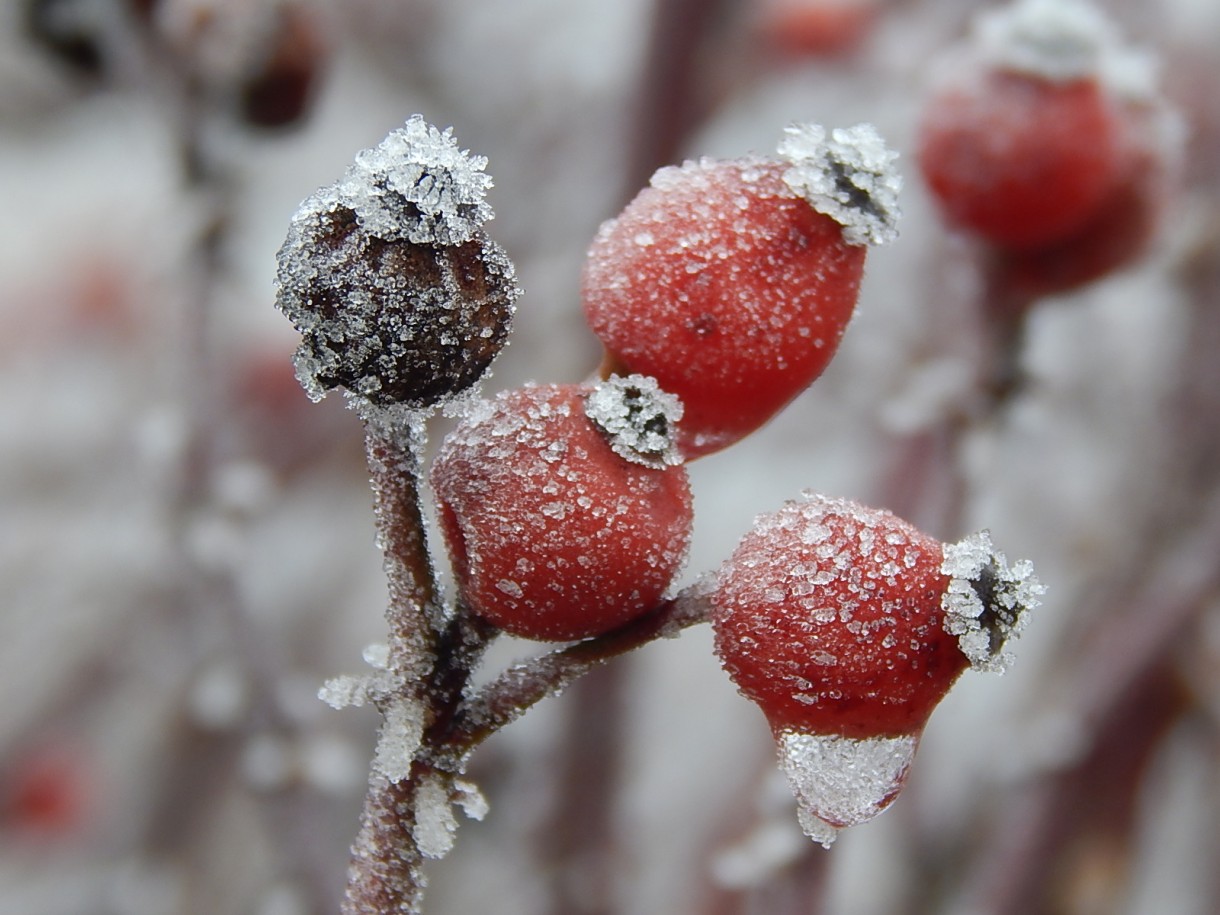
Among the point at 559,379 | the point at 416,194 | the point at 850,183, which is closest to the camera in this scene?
the point at 416,194

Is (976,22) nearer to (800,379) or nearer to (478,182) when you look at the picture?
(800,379)

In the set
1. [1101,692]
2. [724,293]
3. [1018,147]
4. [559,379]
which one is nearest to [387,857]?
[724,293]

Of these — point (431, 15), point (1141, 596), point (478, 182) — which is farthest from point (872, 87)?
point (478, 182)

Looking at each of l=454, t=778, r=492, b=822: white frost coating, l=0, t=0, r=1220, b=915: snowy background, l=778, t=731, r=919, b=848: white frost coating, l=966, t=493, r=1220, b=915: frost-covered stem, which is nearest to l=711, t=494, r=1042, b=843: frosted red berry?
l=778, t=731, r=919, b=848: white frost coating

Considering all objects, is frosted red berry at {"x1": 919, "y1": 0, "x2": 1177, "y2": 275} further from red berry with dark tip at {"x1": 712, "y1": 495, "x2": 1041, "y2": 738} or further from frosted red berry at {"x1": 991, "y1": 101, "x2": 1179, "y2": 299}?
red berry with dark tip at {"x1": 712, "y1": 495, "x2": 1041, "y2": 738}

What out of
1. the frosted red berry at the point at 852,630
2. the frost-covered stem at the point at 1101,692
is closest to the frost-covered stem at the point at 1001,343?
the frost-covered stem at the point at 1101,692

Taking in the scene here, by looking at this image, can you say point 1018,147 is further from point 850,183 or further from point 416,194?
point 416,194

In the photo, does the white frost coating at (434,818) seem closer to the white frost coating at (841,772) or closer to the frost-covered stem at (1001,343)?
the white frost coating at (841,772)
